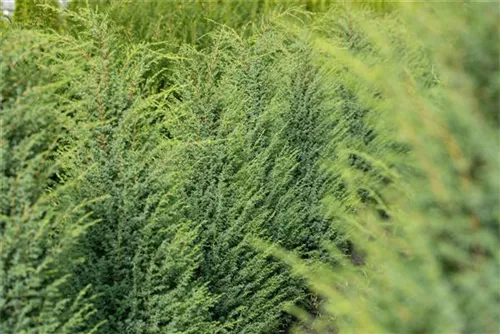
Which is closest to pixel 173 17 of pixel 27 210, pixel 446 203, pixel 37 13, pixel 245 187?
pixel 37 13

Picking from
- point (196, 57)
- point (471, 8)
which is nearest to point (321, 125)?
point (196, 57)

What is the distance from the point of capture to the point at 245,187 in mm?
4949

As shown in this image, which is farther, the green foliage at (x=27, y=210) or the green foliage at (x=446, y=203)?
the green foliage at (x=27, y=210)

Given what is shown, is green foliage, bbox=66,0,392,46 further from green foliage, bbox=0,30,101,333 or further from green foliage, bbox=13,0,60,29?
green foliage, bbox=0,30,101,333

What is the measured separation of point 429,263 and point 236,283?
2.92 metres

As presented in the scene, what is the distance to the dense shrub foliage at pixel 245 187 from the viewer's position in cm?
206

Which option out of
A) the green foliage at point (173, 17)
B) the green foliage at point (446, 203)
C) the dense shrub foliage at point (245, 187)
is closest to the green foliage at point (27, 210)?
the dense shrub foliage at point (245, 187)

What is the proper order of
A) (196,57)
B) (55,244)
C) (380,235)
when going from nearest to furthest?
(380,235), (55,244), (196,57)

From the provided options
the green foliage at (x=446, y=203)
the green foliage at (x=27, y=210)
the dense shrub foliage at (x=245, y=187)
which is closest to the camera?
Result: the green foliage at (x=446, y=203)

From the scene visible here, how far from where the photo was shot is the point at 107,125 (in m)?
3.93

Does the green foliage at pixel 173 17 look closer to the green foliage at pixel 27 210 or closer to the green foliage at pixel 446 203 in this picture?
the green foliage at pixel 27 210

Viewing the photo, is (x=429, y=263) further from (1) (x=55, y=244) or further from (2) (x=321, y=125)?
(2) (x=321, y=125)

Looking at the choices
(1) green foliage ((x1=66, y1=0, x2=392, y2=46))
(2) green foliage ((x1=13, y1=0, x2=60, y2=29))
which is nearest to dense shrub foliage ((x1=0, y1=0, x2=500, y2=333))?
(2) green foliage ((x1=13, y1=0, x2=60, y2=29))

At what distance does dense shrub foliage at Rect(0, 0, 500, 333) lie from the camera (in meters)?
2.06
